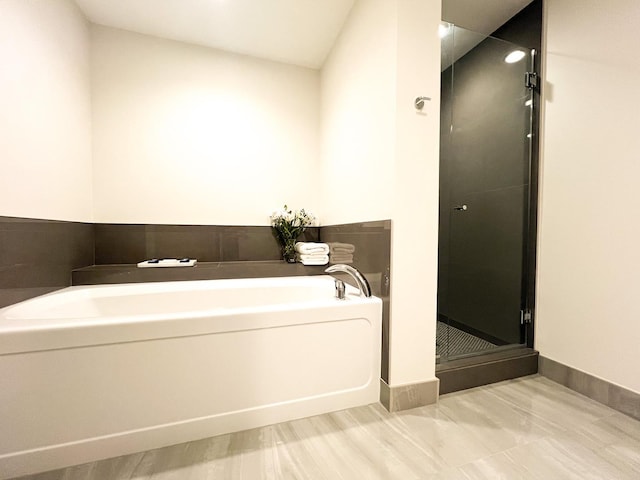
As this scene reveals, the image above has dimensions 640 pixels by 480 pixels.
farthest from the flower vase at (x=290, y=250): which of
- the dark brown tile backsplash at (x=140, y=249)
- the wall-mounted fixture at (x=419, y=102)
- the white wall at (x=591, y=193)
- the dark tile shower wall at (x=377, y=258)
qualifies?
the white wall at (x=591, y=193)

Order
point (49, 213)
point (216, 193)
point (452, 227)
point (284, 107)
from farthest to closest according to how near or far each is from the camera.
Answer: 1. point (284, 107)
2. point (216, 193)
3. point (452, 227)
4. point (49, 213)

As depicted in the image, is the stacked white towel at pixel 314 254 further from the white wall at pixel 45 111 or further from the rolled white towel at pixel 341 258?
the white wall at pixel 45 111

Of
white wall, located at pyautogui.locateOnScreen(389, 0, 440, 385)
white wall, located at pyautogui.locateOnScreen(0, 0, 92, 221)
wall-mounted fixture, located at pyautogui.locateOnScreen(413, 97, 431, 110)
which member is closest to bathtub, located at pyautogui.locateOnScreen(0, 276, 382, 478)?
white wall, located at pyautogui.locateOnScreen(389, 0, 440, 385)

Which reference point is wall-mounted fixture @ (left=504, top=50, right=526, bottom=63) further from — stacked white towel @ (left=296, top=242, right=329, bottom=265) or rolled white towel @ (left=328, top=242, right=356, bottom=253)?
stacked white towel @ (left=296, top=242, right=329, bottom=265)

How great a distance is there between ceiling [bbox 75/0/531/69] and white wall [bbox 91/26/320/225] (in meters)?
0.13

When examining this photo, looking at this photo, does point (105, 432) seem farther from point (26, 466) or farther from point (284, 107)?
point (284, 107)

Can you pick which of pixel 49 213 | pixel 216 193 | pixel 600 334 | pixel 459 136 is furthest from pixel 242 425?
pixel 459 136

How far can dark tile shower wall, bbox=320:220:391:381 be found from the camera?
142 centimetres

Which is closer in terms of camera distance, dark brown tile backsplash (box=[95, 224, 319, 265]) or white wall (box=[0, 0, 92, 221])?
white wall (box=[0, 0, 92, 221])

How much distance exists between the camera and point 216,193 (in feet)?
7.60

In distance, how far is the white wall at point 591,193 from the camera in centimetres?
135

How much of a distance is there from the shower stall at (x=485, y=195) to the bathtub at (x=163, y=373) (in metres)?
0.77

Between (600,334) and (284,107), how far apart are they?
9.18 feet

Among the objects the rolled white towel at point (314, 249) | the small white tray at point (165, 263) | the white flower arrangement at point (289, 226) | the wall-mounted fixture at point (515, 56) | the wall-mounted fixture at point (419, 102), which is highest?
the wall-mounted fixture at point (515, 56)
